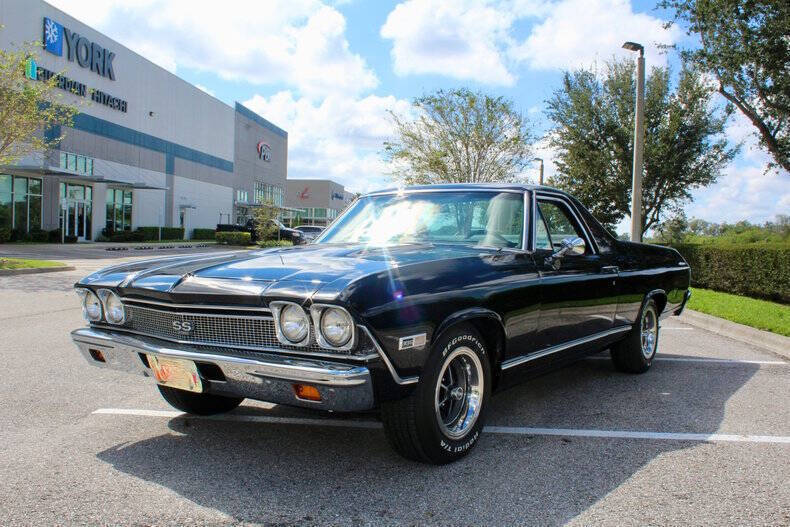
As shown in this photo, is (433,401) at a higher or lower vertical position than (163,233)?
lower

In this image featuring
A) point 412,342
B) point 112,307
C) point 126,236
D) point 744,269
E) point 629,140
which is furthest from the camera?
point 126,236

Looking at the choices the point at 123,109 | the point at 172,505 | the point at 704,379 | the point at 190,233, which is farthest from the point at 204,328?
the point at 190,233

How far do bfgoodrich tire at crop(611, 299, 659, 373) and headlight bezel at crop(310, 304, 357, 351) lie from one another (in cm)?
366

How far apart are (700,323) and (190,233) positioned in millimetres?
47651

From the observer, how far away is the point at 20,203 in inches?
1273

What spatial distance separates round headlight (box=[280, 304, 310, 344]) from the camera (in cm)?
297

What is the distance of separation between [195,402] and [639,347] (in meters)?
3.94

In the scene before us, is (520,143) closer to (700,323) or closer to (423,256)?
(700,323)

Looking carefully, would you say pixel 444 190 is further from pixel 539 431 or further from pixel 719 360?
pixel 719 360

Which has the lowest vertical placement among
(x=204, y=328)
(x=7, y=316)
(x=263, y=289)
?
(x=7, y=316)

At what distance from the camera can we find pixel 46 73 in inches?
1326

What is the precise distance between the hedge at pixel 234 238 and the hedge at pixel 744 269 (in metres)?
31.0

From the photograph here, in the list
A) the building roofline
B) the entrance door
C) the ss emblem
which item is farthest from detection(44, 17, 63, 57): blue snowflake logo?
the ss emblem

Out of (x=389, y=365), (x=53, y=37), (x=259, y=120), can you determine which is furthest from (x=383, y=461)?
(x=259, y=120)
